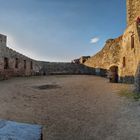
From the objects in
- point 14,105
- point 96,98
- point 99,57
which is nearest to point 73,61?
point 99,57

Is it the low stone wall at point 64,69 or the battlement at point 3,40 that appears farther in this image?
the low stone wall at point 64,69

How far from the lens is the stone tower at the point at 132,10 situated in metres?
15.8

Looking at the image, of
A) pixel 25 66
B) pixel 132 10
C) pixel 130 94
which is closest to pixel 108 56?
pixel 132 10

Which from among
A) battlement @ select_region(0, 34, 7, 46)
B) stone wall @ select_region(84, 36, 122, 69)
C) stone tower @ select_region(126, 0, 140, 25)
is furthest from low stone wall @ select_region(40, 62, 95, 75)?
stone tower @ select_region(126, 0, 140, 25)

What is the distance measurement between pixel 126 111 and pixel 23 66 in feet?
47.0

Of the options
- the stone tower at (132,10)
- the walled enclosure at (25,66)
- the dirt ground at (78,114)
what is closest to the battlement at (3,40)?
the walled enclosure at (25,66)

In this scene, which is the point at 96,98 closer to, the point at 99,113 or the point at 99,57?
the point at 99,113

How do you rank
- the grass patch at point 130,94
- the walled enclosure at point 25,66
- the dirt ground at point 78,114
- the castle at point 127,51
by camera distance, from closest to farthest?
the dirt ground at point 78,114 < the grass patch at point 130,94 < the castle at point 127,51 < the walled enclosure at point 25,66

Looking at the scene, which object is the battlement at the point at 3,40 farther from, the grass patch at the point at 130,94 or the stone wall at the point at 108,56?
the grass patch at the point at 130,94

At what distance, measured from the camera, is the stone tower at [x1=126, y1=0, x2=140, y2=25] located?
15828 millimetres

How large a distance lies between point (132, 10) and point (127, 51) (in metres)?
3.43

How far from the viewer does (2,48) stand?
57.2 feet

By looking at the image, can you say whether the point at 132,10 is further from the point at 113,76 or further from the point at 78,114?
the point at 78,114

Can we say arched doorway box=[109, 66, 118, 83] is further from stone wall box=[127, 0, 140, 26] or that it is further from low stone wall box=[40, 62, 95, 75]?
low stone wall box=[40, 62, 95, 75]
